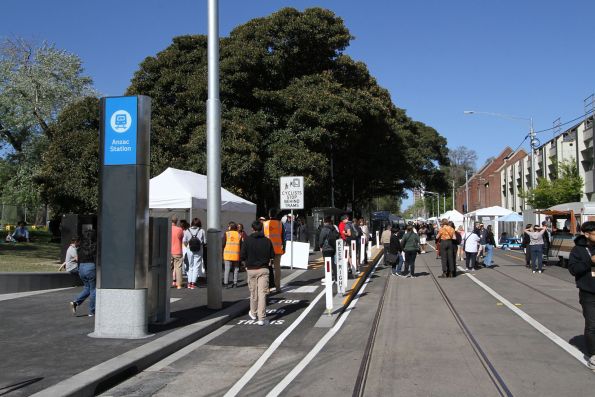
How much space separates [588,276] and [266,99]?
74.1ft

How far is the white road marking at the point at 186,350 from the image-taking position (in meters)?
6.91

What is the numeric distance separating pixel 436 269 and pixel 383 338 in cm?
1292

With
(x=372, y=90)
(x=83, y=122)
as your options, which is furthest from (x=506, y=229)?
(x=83, y=122)

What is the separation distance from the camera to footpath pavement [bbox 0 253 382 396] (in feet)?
19.1

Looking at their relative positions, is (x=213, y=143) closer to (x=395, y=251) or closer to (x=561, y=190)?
(x=395, y=251)

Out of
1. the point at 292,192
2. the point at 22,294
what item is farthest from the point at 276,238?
the point at 22,294

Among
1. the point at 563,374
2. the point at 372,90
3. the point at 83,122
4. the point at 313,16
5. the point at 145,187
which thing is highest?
the point at 313,16

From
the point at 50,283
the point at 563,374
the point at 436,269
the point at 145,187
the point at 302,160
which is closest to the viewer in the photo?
the point at 563,374

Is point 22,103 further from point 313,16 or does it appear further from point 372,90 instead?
point 372,90

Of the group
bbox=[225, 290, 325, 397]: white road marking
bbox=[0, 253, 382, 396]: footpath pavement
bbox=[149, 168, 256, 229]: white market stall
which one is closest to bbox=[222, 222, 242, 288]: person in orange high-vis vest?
bbox=[149, 168, 256, 229]: white market stall

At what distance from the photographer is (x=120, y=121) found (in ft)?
26.9

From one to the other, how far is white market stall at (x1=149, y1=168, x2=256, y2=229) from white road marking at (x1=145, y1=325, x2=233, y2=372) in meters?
5.70

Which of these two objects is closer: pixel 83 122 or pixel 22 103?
pixel 83 122

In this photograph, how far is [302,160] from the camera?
26062 mm
